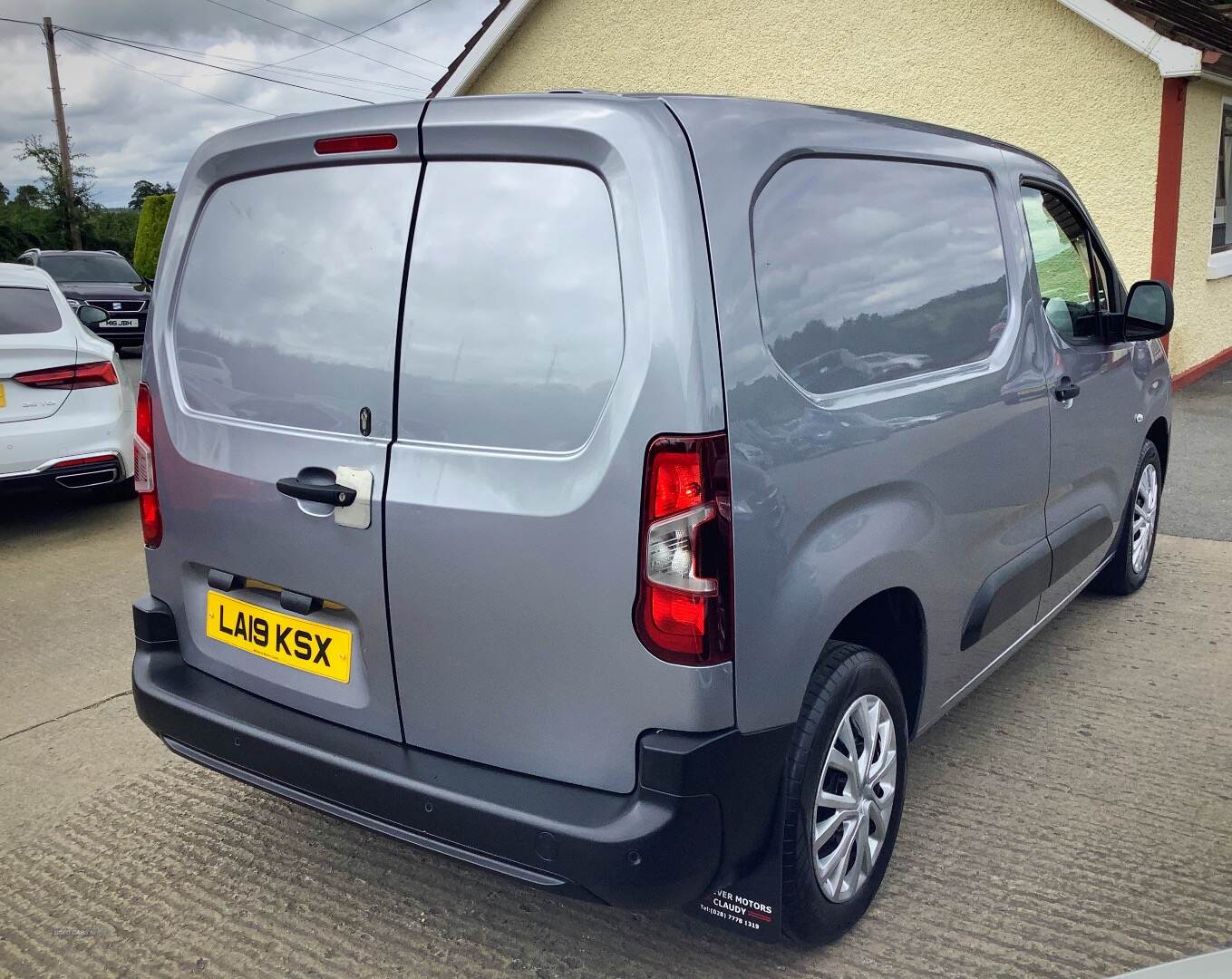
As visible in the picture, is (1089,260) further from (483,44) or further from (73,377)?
(483,44)

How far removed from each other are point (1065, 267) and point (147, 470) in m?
3.03

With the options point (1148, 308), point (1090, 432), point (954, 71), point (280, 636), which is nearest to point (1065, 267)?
point (1148, 308)

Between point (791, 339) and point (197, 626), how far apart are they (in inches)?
62.5

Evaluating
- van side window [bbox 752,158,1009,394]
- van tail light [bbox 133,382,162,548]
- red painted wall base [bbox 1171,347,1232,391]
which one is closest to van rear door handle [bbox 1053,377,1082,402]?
van side window [bbox 752,158,1009,394]

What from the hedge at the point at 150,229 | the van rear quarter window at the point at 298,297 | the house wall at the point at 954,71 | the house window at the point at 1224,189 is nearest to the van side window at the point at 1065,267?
the van rear quarter window at the point at 298,297

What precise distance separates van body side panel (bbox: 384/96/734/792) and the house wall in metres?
8.93

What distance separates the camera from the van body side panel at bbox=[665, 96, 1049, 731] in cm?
212

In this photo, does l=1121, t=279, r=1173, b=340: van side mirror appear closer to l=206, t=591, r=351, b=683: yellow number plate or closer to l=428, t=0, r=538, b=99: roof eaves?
l=206, t=591, r=351, b=683: yellow number plate

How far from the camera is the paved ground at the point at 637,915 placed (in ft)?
8.50

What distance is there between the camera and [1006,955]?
100 inches

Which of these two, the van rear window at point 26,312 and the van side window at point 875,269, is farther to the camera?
the van rear window at point 26,312

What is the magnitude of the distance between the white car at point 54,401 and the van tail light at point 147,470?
3.85 meters

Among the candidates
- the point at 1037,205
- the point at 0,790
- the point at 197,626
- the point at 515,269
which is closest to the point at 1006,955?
the point at 515,269

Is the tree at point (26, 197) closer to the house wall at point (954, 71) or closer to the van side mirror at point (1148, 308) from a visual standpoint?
the house wall at point (954, 71)
